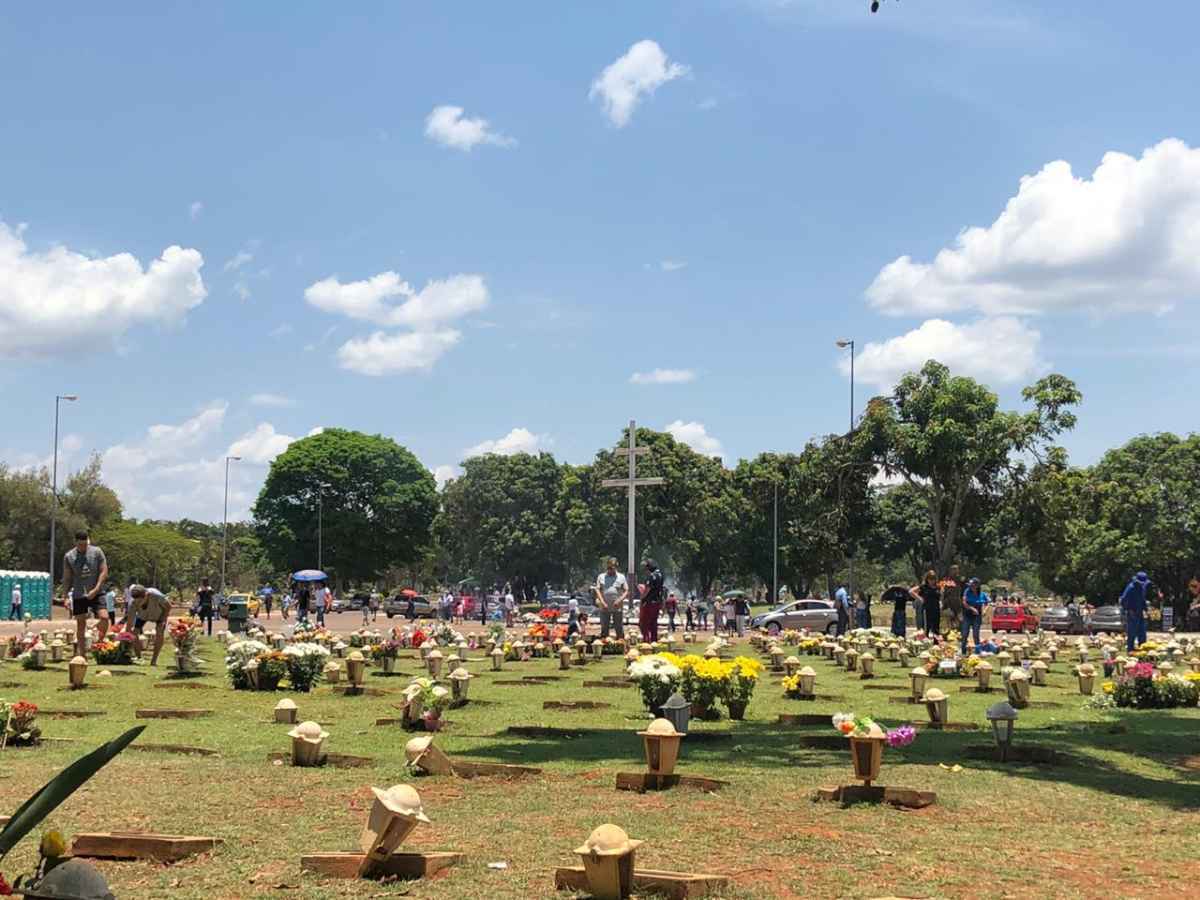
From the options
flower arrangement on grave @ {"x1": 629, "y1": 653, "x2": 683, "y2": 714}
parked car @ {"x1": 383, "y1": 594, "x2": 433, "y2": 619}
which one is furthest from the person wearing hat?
parked car @ {"x1": 383, "y1": 594, "x2": 433, "y2": 619}

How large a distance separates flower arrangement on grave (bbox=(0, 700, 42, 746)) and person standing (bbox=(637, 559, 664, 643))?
14.9m

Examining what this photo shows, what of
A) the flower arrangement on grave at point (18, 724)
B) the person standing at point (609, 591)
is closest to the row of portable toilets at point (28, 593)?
the person standing at point (609, 591)

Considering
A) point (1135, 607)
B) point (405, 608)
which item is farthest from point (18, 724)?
point (405, 608)

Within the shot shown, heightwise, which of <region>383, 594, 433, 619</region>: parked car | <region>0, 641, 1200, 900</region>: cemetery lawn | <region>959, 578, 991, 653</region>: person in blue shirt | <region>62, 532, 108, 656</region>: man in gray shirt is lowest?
<region>383, 594, 433, 619</region>: parked car

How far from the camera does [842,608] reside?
35.0 meters

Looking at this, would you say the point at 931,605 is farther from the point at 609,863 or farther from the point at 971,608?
the point at 609,863

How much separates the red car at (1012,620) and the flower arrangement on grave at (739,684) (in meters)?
39.4

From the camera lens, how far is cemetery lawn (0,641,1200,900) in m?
6.13

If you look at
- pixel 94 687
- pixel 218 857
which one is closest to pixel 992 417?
pixel 94 687

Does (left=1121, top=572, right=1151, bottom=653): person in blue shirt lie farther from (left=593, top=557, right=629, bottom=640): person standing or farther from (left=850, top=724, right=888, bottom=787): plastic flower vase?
(left=850, top=724, right=888, bottom=787): plastic flower vase

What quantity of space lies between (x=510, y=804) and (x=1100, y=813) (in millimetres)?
3810

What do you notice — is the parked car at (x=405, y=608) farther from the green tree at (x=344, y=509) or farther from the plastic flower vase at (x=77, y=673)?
the plastic flower vase at (x=77, y=673)

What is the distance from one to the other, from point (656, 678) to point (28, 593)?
4513cm

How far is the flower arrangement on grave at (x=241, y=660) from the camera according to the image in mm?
15961
